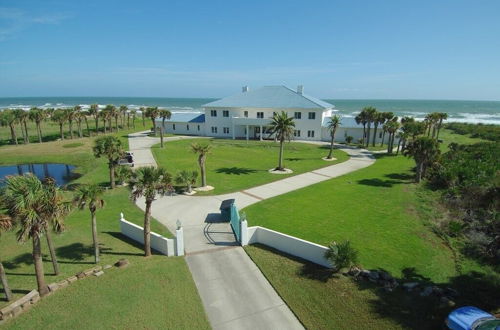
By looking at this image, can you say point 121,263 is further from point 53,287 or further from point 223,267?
point 223,267

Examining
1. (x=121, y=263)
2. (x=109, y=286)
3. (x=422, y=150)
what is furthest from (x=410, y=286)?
(x=422, y=150)

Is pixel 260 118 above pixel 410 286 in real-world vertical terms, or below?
above

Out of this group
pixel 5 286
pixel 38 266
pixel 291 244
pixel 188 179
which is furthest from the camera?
pixel 188 179

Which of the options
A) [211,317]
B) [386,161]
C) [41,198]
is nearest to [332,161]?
[386,161]

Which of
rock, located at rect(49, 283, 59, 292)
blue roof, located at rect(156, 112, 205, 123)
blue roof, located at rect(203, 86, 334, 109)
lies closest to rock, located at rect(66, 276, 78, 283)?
rock, located at rect(49, 283, 59, 292)

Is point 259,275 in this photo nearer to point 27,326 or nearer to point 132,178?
point 132,178
